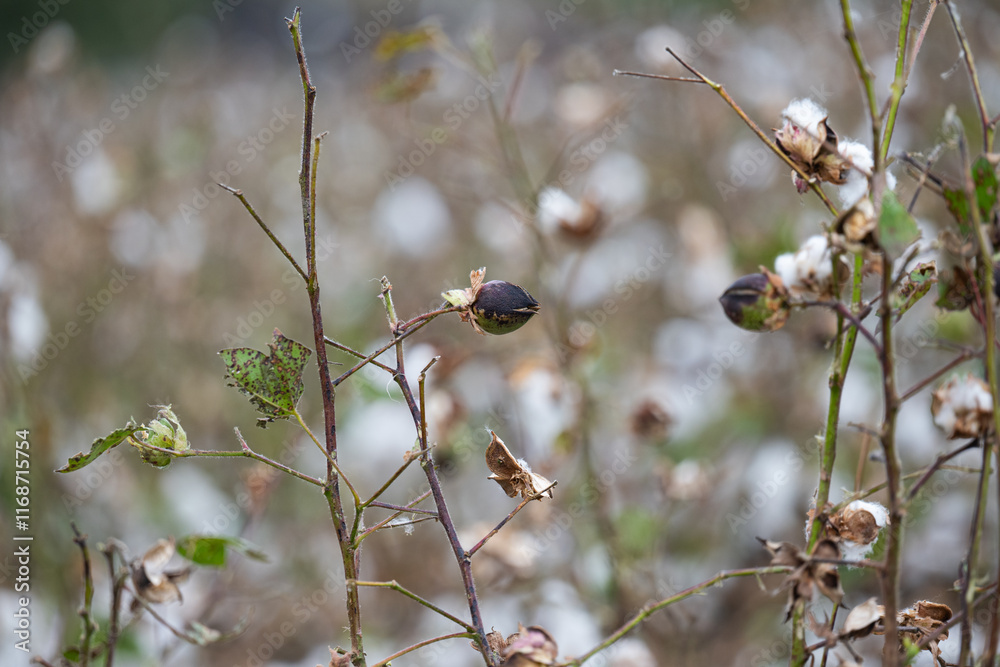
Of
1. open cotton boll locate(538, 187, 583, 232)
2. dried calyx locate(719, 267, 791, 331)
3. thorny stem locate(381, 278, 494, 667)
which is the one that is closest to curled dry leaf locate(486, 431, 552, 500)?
thorny stem locate(381, 278, 494, 667)

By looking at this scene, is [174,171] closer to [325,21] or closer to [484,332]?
[484,332]

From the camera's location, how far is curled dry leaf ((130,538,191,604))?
500 mm

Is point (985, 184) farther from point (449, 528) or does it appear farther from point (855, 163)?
point (449, 528)

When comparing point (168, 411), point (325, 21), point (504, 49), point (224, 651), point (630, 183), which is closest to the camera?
point (168, 411)

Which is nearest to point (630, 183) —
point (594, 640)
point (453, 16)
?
point (594, 640)

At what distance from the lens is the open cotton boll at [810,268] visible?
365mm

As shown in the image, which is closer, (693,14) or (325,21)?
(693,14)

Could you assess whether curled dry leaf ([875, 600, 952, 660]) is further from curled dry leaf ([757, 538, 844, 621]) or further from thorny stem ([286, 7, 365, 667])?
thorny stem ([286, 7, 365, 667])

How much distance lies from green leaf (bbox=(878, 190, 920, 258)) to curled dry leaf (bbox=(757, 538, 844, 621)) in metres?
0.14

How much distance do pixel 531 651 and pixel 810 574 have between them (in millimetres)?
139

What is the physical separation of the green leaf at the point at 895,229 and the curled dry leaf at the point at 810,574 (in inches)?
5.6

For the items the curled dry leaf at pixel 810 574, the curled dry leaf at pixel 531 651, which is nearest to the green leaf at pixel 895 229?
the curled dry leaf at pixel 810 574

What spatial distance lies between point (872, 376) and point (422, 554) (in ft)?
2.66

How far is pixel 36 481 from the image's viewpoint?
1129mm
